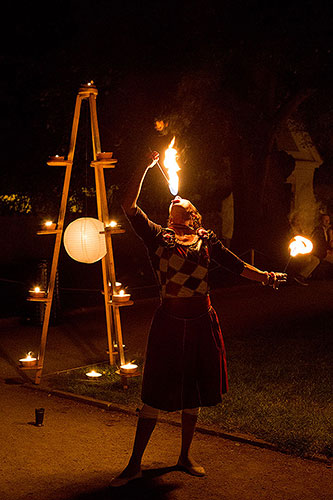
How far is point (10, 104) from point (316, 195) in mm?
16749

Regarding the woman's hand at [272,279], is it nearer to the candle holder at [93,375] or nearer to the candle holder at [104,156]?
the candle holder at [104,156]

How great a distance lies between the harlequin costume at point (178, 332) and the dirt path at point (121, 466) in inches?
24.7

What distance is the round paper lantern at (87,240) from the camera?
326 inches

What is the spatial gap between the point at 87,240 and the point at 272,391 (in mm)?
2699

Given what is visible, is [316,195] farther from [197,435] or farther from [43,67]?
[197,435]

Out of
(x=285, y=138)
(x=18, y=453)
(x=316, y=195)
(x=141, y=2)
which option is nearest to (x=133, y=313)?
(x=141, y=2)

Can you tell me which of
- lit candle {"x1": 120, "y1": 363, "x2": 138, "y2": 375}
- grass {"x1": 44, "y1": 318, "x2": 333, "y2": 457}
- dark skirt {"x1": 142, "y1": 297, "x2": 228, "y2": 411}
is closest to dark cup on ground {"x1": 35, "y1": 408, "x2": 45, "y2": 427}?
grass {"x1": 44, "y1": 318, "x2": 333, "y2": 457}

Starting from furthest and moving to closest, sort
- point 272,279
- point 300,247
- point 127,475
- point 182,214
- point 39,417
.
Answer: point 39,417, point 300,247, point 272,279, point 182,214, point 127,475

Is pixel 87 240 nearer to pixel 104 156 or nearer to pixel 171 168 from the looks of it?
pixel 104 156

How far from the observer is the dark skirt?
5.54 m

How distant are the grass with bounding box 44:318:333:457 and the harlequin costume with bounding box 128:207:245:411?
130cm

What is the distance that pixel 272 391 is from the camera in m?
8.22

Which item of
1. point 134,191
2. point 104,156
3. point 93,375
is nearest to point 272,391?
point 93,375

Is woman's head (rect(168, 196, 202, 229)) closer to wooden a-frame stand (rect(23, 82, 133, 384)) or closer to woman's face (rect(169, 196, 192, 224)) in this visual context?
woman's face (rect(169, 196, 192, 224))
